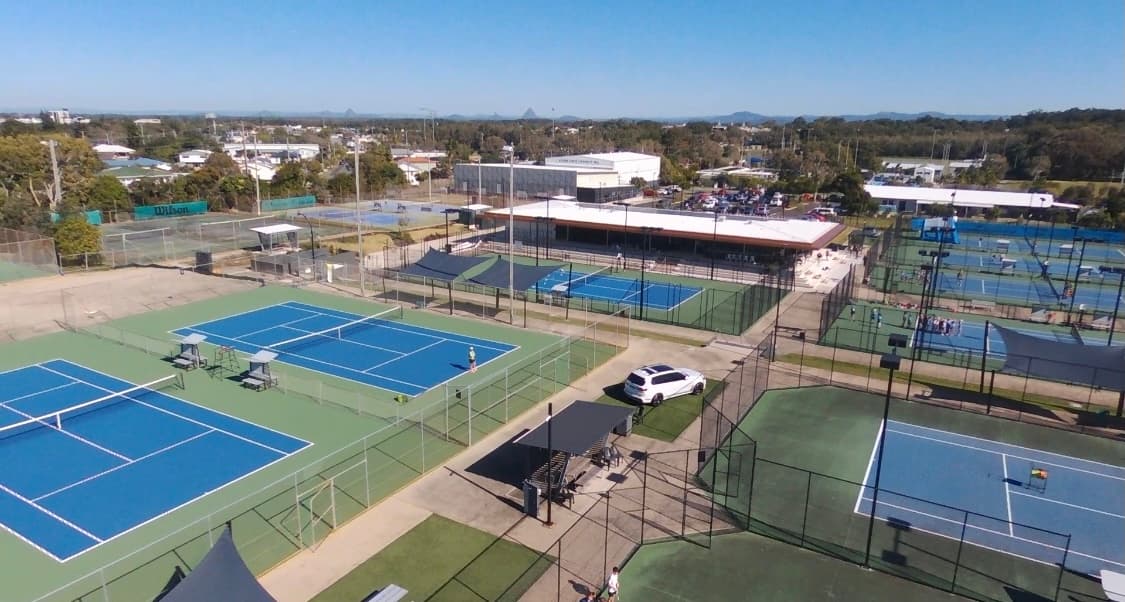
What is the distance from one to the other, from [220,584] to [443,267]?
88.0ft

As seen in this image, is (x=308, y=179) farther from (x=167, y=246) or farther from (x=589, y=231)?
(x=589, y=231)

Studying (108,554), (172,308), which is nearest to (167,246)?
(172,308)

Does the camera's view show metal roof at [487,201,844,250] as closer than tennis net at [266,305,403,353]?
No

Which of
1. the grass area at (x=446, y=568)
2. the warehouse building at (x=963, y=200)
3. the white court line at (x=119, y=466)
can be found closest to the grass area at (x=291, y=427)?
the white court line at (x=119, y=466)

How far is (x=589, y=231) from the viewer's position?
60.0 meters

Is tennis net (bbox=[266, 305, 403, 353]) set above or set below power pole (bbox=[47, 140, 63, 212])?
below

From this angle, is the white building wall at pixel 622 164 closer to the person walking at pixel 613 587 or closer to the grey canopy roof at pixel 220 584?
the person walking at pixel 613 587

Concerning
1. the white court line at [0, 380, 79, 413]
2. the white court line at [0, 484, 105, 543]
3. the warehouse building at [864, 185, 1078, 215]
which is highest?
the warehouse building at [864, 185, 1078, 215]

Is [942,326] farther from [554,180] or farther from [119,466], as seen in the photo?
[554,180]

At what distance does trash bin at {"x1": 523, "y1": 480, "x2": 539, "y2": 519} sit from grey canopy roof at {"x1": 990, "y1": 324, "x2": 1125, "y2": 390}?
19.7 metres

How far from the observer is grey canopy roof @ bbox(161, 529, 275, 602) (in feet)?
38.4

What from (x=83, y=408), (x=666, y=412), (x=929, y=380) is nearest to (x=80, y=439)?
(x=83, y=408)

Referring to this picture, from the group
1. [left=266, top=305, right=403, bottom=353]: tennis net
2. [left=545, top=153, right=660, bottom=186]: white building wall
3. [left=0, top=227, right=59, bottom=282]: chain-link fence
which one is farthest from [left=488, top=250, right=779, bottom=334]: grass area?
[left=545, top=153, right=660, bottom=186]: white building wall

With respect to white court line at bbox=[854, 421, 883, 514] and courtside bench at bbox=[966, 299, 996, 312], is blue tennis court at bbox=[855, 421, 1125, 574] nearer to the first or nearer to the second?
white court line at bbox=[854, 421, 883, 514]
